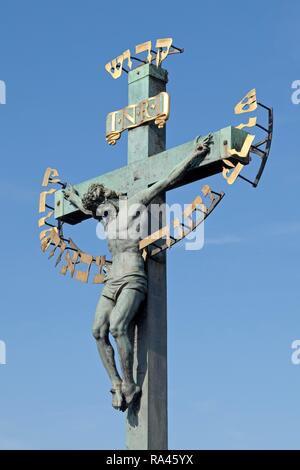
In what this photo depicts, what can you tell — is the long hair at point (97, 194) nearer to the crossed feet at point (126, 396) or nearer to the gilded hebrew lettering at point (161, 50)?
the gilded hebrew lettering at point (161, 50)

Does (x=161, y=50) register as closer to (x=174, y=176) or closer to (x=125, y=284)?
(x=174, y=176)

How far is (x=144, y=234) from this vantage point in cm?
1276

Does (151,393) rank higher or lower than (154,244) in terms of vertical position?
lower

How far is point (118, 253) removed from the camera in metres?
12.8

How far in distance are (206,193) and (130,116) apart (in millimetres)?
1602

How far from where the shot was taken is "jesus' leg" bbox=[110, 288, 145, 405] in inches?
487

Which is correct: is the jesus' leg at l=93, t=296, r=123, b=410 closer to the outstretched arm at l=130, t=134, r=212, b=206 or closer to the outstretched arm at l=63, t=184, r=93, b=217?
the outstretched arm at l=130, t=134, r=212, b=206

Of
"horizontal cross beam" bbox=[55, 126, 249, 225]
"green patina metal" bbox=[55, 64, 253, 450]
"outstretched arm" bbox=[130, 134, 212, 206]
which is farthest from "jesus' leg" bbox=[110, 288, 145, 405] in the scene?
"horizontal cross beam" bbox=[55, 126, 249, 225]

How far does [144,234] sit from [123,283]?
1.68 ft

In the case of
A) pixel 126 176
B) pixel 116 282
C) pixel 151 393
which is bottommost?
pixel 151 393
